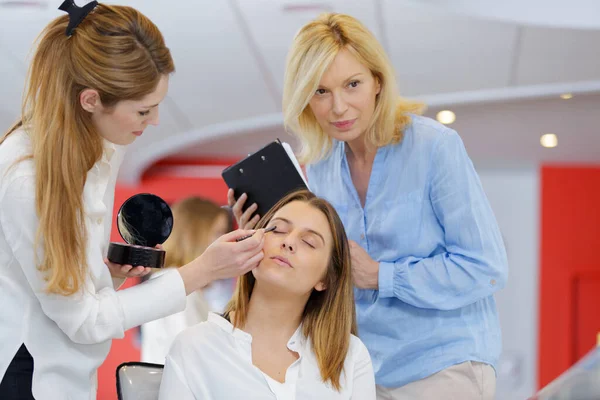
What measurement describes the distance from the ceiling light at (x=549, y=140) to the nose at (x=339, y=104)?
202 inches

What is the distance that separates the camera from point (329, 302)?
234cm

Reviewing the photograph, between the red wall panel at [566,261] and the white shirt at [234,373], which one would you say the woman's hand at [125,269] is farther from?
the red wall panel at [566,261]

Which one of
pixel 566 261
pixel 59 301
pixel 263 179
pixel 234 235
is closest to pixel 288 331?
pixel 234 235

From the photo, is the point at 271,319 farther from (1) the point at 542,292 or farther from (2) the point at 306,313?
(1) the point at 542,292

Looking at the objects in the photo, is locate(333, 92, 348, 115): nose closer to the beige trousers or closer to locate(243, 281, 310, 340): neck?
locate(243, 281, 310, 340): neck

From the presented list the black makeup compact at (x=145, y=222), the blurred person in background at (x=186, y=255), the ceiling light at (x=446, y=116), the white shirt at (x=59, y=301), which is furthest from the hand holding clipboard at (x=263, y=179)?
the ceiling light at (x=446, y=116)

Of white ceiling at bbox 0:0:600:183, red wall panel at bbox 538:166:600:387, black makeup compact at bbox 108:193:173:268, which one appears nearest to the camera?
black makeup compact at bbox 108:193:173:268

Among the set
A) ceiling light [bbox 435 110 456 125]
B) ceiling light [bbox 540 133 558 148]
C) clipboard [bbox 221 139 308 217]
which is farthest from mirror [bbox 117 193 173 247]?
ceiling light [bbox 540 133 558 148]

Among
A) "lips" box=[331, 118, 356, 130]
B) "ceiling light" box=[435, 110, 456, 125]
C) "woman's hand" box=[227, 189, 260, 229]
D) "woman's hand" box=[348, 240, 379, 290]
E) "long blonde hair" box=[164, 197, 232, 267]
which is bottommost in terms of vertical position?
"ceiling light" box=[435, 110, 456, 125]

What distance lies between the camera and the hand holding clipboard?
2439 millimetres

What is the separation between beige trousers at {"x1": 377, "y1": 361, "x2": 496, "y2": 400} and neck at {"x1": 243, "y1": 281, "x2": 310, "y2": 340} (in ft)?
1.24

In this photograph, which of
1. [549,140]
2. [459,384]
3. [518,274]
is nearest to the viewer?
[459,384]

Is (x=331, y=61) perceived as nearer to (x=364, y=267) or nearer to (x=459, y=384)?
(x=364, y=267)

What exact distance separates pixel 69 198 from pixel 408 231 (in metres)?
0.91
